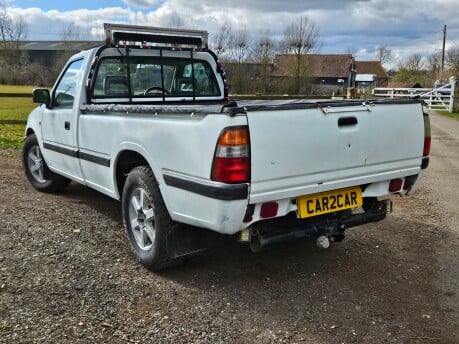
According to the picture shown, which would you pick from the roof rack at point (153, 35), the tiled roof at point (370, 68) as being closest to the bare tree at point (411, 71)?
the tiled roof at point (370, 68)

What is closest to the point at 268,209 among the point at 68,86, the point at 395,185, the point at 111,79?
the point at 395,185

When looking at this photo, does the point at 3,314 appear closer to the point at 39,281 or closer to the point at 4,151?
the point at 39,281

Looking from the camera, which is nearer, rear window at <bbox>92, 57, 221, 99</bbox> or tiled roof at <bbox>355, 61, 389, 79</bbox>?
rear window at <bbox>92, 57, 221, 99</bbox>

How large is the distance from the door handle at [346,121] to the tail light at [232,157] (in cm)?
82

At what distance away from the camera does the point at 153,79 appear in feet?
17.5

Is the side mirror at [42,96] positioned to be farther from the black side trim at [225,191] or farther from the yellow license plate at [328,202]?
the yellow license plate at [328,202]

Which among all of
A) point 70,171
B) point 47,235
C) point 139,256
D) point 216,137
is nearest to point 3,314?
point 139,256

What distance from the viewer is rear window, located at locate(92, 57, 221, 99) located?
5043 millimetres

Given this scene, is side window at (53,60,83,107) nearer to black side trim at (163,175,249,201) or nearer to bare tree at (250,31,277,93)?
black side trim at (163,175,249,201)

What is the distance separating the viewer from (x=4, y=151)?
32.7 feet

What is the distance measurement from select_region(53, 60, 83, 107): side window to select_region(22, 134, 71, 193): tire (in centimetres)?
109

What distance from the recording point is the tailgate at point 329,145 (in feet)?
9.91

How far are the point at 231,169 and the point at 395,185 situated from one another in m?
1.76

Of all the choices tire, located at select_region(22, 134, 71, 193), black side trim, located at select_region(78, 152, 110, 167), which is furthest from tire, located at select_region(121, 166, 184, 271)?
tire, located at select_region(22, 134, 71, 193)
